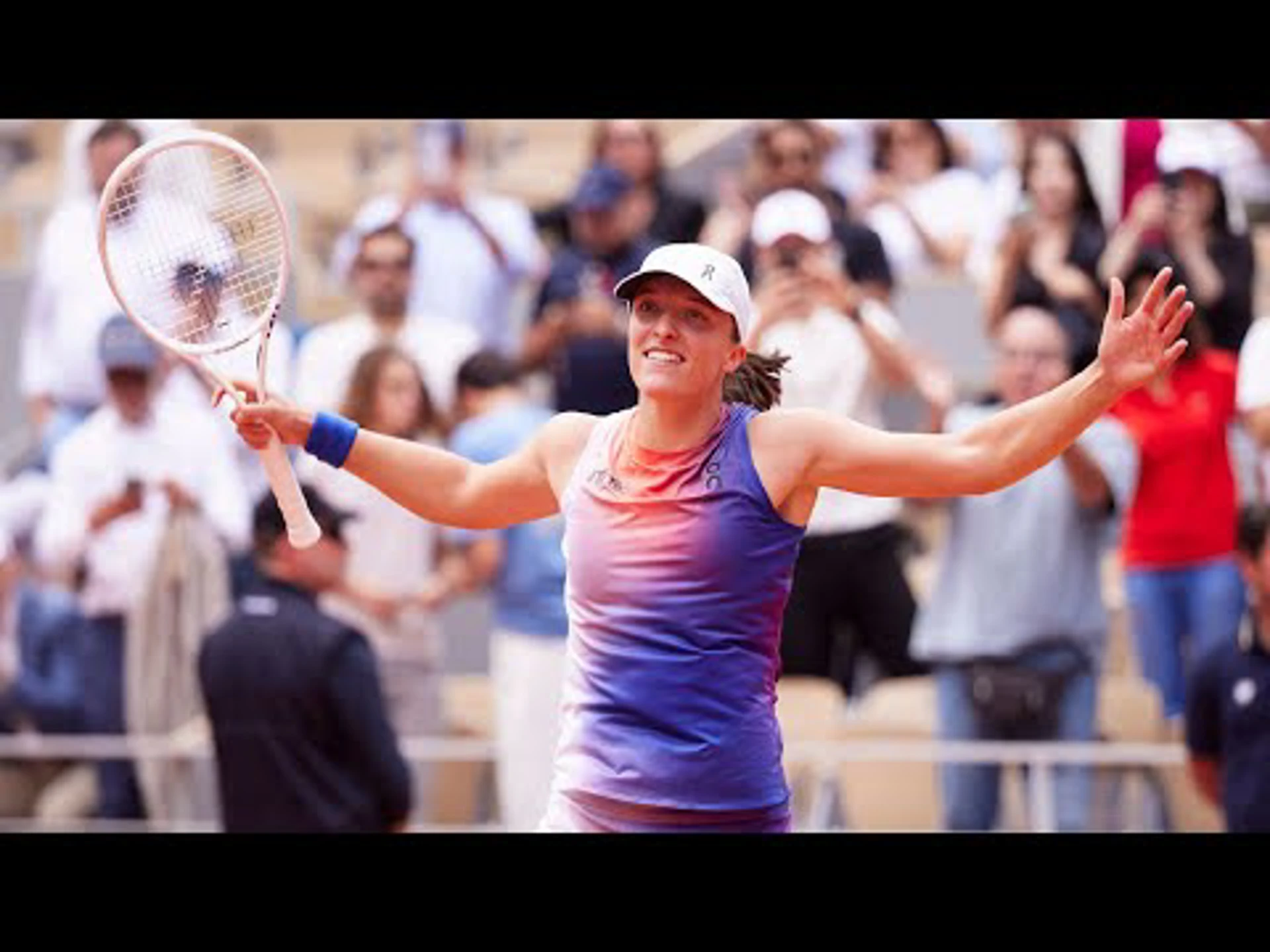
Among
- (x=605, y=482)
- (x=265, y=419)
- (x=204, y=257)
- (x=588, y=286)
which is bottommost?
(x=605, y=482)

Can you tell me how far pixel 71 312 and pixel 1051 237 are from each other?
125 inches

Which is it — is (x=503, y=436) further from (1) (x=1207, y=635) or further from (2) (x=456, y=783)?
(1) (x=1207, y=635)

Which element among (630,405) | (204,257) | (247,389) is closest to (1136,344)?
(247,389)

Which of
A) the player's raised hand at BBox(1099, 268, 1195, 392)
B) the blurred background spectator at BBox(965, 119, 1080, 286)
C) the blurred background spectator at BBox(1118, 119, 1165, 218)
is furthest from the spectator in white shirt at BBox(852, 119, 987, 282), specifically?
the player's raised hand at BBox(1099, 268, 1195, 392)

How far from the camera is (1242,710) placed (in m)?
7.81

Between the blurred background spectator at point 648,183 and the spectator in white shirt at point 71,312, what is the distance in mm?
1524

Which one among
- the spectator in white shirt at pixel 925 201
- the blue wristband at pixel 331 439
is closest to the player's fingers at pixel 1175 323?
the blue wristband at pixel 331 439

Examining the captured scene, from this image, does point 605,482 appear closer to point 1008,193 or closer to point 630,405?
point 630,405

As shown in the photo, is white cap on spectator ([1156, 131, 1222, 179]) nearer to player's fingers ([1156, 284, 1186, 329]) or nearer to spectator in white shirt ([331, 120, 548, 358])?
spectator in white shirt ([331, 120, 548, 358])

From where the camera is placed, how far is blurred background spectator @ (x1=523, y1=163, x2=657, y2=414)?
9.05 meters

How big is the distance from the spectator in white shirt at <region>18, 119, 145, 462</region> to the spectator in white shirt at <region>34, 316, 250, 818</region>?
0.80 feet

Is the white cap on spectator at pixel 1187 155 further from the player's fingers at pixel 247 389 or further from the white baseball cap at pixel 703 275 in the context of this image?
the player's fingers at pixel 247 389

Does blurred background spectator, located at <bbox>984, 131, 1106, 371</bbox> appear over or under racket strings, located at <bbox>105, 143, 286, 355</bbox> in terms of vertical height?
over

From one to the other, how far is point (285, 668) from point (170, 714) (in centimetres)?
126
